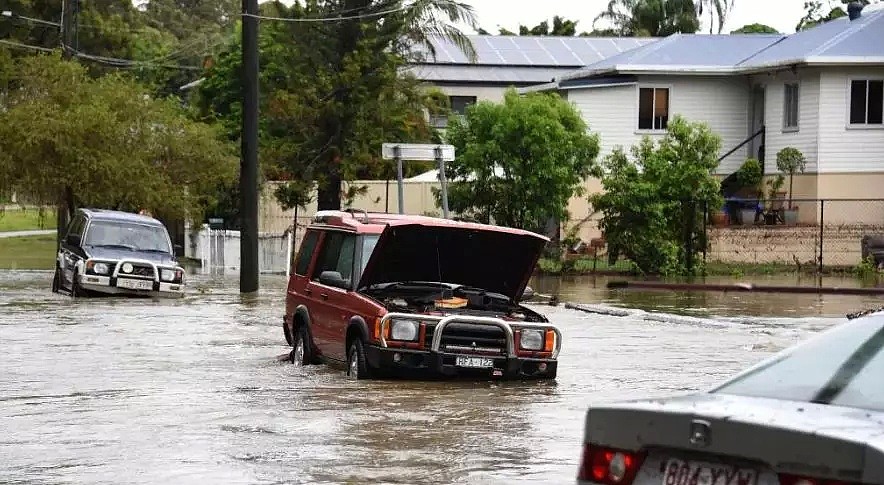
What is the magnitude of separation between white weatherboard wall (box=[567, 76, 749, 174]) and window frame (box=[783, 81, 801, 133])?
7.20ft

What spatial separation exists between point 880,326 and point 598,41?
5966 centimetres

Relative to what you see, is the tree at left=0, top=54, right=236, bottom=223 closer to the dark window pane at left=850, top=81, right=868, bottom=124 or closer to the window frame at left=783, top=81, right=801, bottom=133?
the window frame at left=783, top=81, right=801, bottom=133

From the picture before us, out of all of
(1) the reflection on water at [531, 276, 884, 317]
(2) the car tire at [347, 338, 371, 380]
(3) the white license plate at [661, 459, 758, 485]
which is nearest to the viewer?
(3) the white license plate at [661, 459, 758, 485]

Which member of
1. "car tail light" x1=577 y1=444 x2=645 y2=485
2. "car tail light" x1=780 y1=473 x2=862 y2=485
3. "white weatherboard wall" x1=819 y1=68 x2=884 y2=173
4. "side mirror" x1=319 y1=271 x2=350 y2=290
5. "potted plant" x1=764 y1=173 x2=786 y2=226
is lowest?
"car tail light" x1=577 y1=444 x2=645 y2=485

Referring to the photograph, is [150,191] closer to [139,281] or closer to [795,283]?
[139,281]

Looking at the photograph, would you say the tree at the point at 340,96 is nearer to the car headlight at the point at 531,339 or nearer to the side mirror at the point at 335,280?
the side mirror at the point at 335,280

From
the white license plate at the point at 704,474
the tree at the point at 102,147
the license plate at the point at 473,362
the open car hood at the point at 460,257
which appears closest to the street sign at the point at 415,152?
the open car hood at the point at 460,257

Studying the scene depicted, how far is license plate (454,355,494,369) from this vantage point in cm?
1538

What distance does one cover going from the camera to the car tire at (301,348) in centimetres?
1742

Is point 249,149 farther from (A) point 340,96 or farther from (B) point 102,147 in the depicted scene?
(A) point 340,96

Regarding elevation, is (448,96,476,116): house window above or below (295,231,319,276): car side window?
above

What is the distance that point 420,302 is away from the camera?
51.8 ft

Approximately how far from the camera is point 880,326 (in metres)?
6.73

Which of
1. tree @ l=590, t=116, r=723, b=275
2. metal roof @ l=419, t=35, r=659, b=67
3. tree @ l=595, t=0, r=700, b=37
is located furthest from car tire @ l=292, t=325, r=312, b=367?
tree @ l=595, t=0, r=700, b=37
